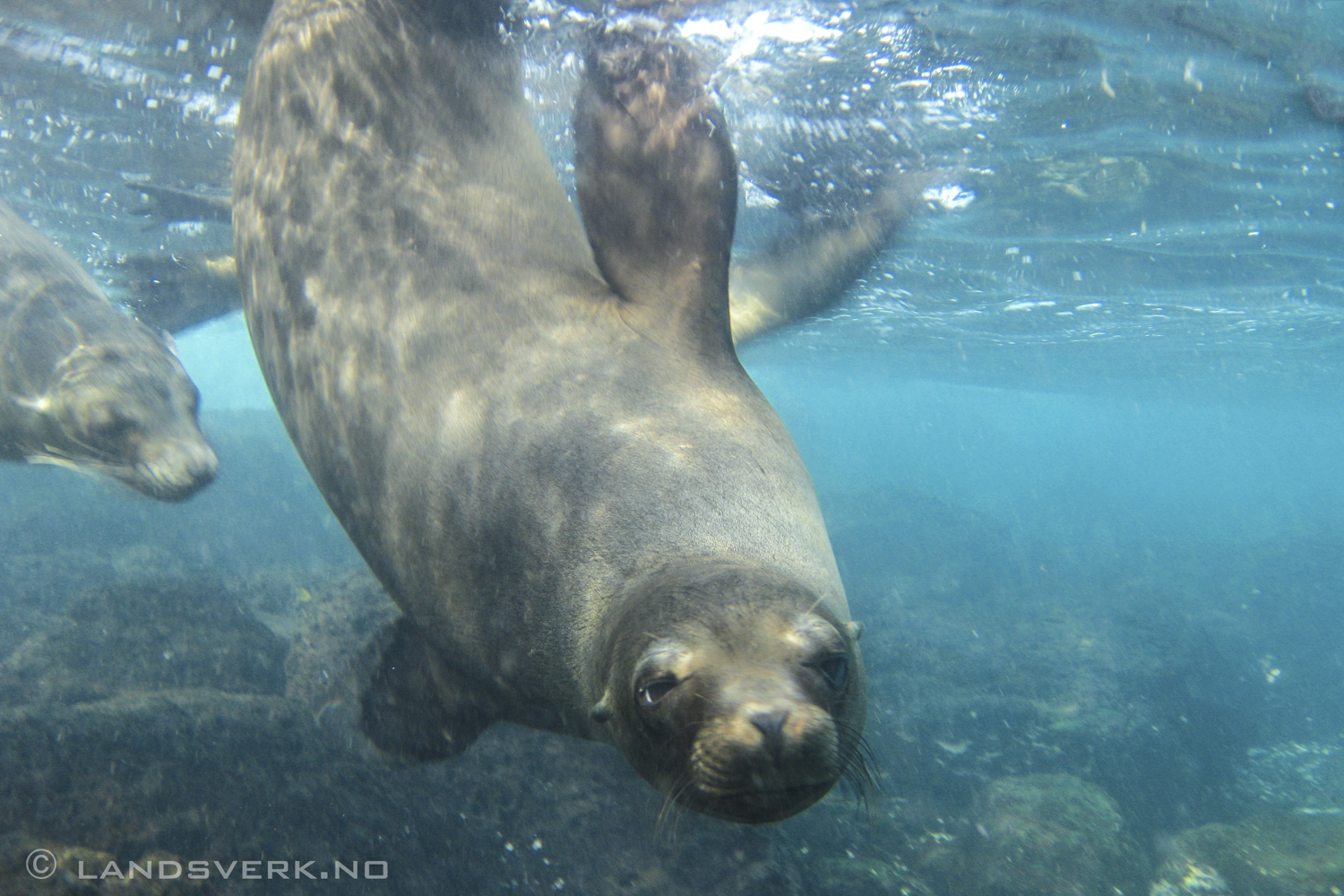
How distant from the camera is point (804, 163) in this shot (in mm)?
8852

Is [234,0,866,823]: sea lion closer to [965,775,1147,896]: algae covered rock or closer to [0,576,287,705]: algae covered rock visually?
[0,576,287,705]: algae covered rock

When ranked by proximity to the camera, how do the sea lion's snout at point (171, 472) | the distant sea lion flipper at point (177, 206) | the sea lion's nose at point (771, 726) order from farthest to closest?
the distant sea lion flipper at point (177, 206), the sea lion's snout at point (171, 472), the sea lion's nose at point (771, 726)

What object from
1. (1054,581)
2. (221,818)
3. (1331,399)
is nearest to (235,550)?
(221,818)

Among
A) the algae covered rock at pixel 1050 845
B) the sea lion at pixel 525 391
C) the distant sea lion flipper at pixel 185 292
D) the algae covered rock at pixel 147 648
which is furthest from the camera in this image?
the algae covered rock at pixel 147 648

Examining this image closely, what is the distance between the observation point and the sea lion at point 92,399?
402cm

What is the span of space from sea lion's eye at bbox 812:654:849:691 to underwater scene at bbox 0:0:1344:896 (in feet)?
0.04

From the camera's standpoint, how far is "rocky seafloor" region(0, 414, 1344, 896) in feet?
13.9

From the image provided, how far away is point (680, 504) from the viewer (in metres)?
2.38

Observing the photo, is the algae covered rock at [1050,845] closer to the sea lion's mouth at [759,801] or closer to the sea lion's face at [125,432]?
the sea lion's mouth at [759,801]

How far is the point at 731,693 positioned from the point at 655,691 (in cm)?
25

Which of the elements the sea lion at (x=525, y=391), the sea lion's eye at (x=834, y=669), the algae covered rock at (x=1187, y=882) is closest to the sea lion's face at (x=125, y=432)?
the sea lion at (x=525, y=391)

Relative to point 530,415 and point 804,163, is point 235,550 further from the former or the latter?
point 530,415

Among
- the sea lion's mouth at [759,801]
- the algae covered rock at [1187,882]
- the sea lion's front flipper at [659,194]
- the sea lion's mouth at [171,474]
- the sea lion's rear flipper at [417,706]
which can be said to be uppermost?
the sea lion's front flipper at [659,194]

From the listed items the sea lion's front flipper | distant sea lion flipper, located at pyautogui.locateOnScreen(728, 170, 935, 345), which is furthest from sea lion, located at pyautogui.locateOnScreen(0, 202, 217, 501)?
distant sea lion flipper, located at pyautogui.locateOnScreen(728, 170, 935, 345)
